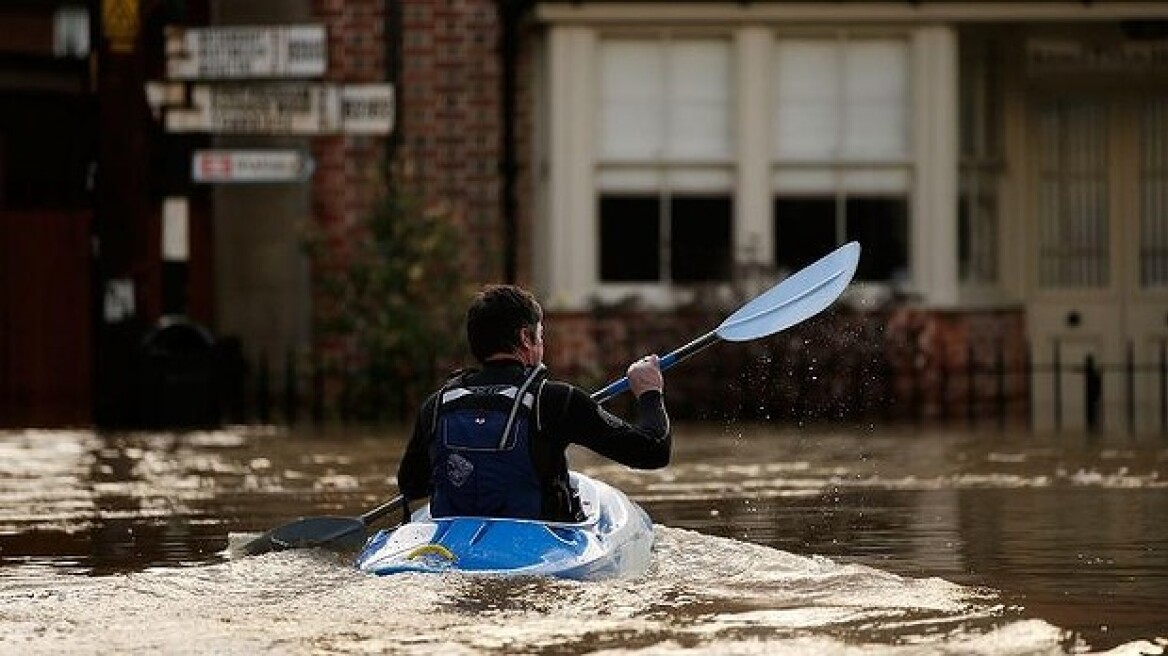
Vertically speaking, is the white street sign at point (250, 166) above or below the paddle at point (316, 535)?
above

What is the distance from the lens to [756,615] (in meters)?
9.49

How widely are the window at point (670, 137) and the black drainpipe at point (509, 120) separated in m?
0.82

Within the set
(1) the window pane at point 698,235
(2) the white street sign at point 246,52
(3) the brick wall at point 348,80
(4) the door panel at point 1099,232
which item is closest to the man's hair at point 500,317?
(2) the white street sign at point 246,52

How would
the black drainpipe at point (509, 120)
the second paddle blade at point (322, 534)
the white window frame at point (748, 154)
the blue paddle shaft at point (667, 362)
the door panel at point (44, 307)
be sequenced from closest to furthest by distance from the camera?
the blue paddle shaft at point (667, 362)
the second paddle blade at point (322, 534)
the white window frame at point (748, 154)
the black drainpipe at point (509, 120)
the door panel at point (44, 307)

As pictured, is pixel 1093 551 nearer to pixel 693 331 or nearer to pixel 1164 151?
pixel 693 331

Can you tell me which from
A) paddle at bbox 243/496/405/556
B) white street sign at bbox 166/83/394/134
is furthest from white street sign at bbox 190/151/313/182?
paddle at bbox 243/496/405/556

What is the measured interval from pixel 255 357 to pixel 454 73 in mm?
3060

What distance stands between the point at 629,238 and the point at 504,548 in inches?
Answer: 502

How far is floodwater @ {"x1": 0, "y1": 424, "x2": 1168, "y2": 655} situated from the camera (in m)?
8.96

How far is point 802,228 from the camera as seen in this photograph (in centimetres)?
2242

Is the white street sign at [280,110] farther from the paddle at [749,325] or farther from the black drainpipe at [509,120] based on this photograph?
the paddle at [749,325]

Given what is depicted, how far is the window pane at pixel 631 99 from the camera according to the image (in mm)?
22469

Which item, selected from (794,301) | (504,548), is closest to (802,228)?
(794,301)

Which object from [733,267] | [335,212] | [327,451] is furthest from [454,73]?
[327,451]
